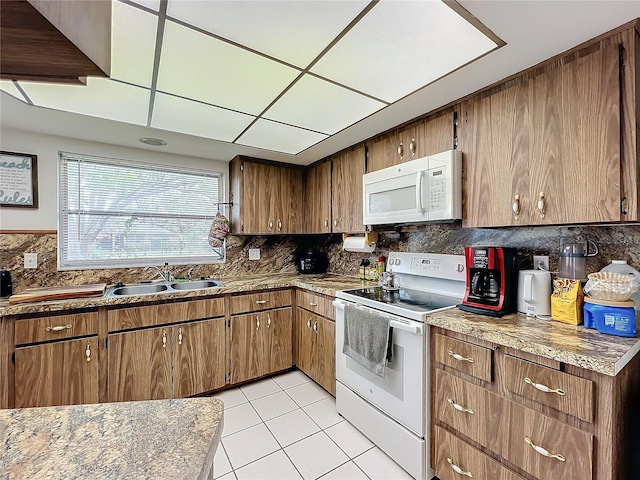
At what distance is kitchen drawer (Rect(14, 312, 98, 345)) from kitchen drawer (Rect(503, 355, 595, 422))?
8.20 ft

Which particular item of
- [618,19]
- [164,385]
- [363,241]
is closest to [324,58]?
[618,19]

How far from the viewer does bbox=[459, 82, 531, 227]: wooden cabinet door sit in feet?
4.88

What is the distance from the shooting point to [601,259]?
146cm

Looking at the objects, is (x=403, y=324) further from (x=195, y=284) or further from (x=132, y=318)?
(x=195, y=284)

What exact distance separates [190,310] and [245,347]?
1.98ft

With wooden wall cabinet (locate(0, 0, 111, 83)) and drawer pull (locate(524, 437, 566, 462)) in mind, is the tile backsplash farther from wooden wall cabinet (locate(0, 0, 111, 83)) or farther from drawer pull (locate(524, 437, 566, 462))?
wooden wall cabinet (locate(0, 0, 111, 83))

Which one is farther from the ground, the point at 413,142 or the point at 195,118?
the point at 195,118

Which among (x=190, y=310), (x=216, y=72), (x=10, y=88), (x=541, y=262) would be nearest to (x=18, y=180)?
(x=10, y=88)

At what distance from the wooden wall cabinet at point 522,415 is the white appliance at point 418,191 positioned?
0.74 m

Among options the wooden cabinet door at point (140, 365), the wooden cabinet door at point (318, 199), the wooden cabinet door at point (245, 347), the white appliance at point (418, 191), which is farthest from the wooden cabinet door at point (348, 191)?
the wooden cabinet door at point (140, 365)

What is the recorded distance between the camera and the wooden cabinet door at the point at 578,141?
1.21 m

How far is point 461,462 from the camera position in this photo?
1.43 metres

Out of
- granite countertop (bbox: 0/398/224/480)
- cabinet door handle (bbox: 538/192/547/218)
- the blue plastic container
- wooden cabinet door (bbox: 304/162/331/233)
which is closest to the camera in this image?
granite countertop (bbox: 0/398/224/480)

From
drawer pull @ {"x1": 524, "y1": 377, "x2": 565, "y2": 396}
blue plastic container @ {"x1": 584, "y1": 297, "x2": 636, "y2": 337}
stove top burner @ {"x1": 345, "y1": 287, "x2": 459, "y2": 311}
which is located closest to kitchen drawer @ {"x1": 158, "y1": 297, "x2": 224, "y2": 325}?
stove top burner @ {"x1": 345, "y1": 287, "x2": 459, "y2": 311}
